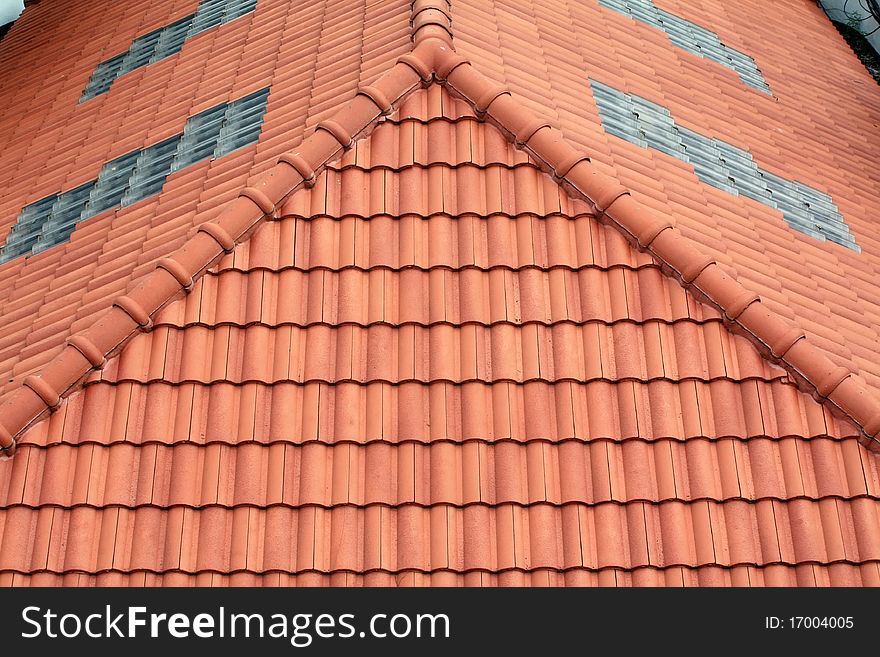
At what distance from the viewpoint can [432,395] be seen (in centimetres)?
823

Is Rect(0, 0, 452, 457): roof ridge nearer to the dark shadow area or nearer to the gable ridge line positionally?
the gable ridge line

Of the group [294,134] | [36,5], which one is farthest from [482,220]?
[36,5]

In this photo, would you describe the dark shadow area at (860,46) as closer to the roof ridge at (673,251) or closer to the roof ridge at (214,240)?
the roof ridge at (214,240)

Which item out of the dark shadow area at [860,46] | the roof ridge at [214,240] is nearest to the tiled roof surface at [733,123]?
the roof ridge at [214,240]

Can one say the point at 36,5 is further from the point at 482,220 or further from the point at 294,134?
the point at 482,220

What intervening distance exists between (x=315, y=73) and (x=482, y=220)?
8.77ft

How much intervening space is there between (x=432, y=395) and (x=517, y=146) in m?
2.36

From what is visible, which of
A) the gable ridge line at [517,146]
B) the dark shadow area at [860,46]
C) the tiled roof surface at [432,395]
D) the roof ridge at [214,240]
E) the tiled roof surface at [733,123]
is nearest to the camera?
the tiled roof surface at [432,395]

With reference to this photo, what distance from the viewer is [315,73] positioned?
416 inches

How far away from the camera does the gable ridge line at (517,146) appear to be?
8.07 m

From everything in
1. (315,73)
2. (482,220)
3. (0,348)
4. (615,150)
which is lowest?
(0,348)

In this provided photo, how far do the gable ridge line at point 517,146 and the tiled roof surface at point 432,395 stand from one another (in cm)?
2

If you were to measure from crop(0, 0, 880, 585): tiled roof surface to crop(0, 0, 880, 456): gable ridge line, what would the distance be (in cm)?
2

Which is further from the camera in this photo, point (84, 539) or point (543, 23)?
point (543, 23)
